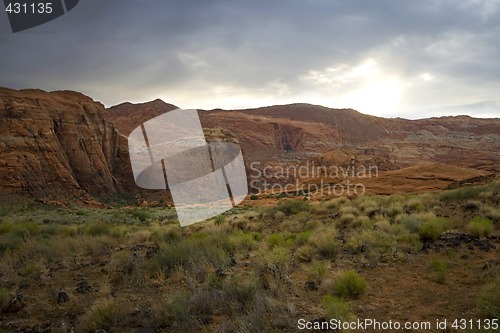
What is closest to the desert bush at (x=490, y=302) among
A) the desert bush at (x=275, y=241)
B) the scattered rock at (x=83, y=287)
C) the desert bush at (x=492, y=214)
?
the desert bush at (x=275, y=241)

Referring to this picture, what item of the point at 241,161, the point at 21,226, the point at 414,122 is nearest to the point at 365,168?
the point at 241,161

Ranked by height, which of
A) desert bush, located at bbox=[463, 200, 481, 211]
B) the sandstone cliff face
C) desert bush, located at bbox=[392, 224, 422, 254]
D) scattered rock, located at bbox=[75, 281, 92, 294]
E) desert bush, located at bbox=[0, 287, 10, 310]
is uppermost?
the sandstone cliff face

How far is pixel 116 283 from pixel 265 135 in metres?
90.0

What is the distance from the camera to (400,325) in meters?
4.88

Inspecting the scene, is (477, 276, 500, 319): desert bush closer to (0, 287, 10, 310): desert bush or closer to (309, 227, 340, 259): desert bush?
(309, 227, 340, 259): desert bush

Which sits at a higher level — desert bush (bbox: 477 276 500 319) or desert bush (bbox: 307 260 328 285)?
desert bush (bbox: 477 276 500 319)

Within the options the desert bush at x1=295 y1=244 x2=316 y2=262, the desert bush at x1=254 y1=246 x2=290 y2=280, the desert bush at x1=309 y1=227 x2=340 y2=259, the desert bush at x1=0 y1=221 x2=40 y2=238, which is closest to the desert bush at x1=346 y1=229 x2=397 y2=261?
the desert bush at x1=309 y1=227 x2=340 y2=259

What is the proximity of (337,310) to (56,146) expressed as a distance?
4226 centimetres

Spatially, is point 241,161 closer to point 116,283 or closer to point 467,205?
point 467,205

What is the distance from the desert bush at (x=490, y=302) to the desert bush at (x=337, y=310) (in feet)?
5.95

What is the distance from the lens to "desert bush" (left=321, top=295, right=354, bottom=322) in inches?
194

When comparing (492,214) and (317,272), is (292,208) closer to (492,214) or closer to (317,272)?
(492,214)

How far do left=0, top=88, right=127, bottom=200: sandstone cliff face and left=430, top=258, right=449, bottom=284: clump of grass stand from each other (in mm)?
37100

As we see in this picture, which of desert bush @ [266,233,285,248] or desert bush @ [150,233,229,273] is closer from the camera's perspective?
desert bush @ [150,233,229,273]
